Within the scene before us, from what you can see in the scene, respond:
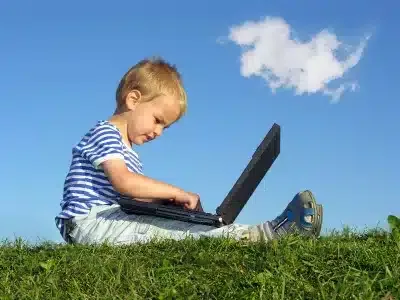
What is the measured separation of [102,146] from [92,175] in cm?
40

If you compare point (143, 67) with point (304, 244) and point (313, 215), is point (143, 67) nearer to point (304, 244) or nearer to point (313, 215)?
point (313, 215)

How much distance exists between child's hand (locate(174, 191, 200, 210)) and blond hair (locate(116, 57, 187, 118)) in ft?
4.36

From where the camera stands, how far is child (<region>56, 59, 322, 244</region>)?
6730mm

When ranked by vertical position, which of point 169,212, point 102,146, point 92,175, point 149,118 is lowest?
point 169,212

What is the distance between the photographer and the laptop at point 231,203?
6891mm

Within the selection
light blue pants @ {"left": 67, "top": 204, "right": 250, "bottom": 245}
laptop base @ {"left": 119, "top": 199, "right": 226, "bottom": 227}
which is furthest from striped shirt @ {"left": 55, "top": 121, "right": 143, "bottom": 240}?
laptop base @ {"left": 119, "top": 199, "right": 226, "bottom": 227}

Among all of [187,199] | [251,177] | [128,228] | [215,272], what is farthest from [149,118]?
[215,272]

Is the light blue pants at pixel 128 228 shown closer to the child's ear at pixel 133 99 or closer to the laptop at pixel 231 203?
the laptop at pixel 231 203

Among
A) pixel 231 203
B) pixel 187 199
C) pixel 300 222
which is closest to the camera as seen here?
pixel 300 222

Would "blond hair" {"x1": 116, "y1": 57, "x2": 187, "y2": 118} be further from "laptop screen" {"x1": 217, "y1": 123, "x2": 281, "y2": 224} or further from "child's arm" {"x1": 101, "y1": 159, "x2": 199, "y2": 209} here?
"laptop screen" {"x1": 217, "y1": 123, "x2": 281, "y2": 224}

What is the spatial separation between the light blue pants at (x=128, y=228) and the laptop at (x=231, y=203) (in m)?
0.12

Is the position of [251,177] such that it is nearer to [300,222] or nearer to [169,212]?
[300,222]

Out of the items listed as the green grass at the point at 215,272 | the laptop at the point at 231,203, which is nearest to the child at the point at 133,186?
the laptop at the point at 231,203

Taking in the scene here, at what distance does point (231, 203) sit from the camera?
6.90 meters
